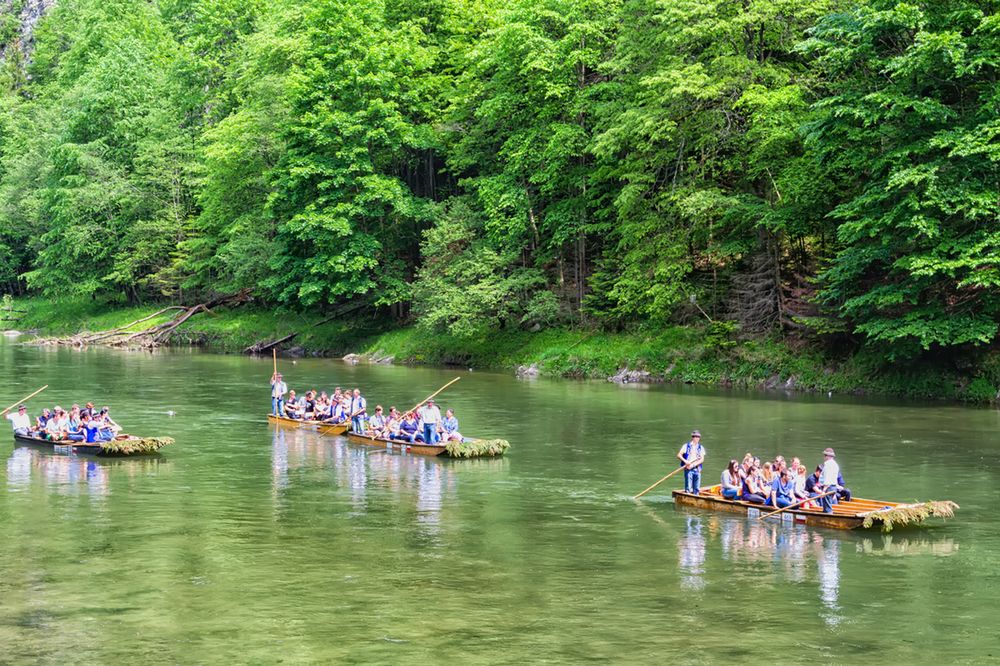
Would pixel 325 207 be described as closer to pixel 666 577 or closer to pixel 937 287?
pixel 937 287

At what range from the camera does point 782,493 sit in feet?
79.5

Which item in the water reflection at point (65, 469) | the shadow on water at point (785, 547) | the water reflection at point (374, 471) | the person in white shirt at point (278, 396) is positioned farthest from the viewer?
the person in white shirt at point (278, 396)

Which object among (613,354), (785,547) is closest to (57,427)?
(785,547)

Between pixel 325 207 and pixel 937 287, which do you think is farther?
pixel 325 207

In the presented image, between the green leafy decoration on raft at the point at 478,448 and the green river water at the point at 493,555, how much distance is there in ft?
1.29

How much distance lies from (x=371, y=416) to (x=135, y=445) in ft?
26.6

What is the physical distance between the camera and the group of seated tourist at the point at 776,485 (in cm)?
2411

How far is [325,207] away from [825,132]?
3346cm

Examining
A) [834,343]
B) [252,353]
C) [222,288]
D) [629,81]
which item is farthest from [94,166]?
[834,343]

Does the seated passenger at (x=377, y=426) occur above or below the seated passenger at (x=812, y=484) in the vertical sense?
above

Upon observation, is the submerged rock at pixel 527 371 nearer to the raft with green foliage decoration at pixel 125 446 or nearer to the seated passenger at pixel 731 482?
the raft with green foliage decoration at pixel 125 446

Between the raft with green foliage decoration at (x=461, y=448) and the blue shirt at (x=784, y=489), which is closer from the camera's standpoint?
the blue shirt at (x=784, y=489)

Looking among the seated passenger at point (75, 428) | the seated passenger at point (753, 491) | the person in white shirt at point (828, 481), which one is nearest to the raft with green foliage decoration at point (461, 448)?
the seated passenger at point (753, 491)

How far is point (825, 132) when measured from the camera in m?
42.2
